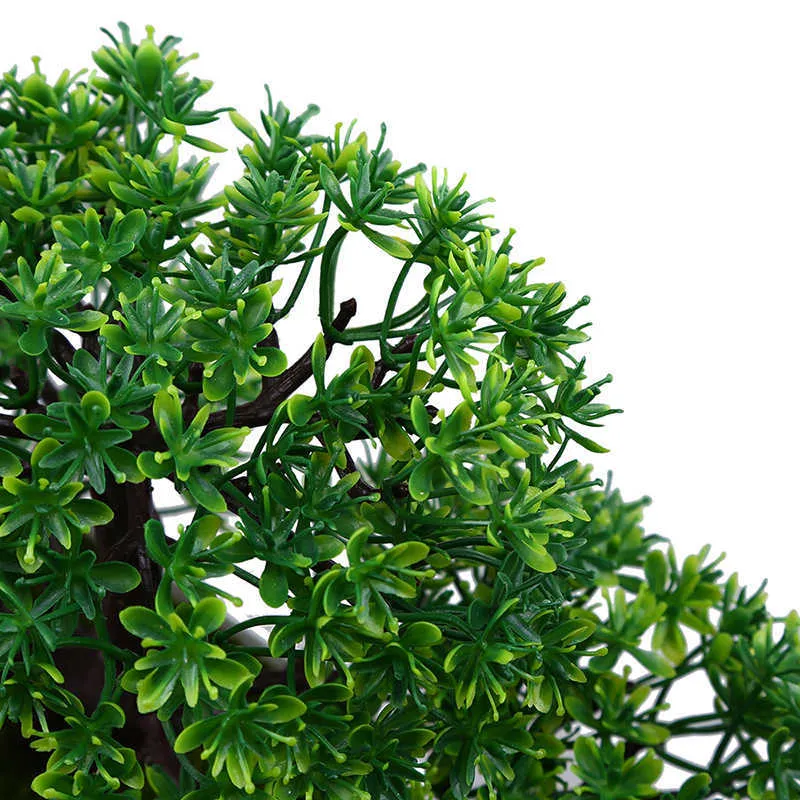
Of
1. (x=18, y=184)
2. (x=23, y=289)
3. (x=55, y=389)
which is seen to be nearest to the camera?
(x=23, y=289)

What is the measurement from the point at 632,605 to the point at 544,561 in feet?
1.04

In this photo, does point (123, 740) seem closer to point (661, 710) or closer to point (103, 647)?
point (103, 647)

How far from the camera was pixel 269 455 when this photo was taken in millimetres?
755

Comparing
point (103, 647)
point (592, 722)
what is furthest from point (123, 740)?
point (592, 722)

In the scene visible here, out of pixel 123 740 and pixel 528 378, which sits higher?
pixel 528 378

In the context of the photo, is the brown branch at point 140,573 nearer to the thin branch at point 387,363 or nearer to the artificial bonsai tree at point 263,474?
the artificial bonsai tree at point 263,474

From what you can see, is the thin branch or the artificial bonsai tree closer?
the artificial bonsai tree

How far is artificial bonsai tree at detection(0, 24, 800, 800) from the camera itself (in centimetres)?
71

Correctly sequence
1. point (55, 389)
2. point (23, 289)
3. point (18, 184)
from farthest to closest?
1. point (55, 389)
2. point (18, 184)
3. point (23, 289)

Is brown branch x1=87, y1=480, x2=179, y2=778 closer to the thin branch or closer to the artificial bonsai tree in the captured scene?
the artificial bonsai tree

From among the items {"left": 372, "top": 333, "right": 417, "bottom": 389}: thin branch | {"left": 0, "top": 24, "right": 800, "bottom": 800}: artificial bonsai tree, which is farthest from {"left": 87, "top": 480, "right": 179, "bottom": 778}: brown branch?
{"left": 372, "top": 333, "right": 417, "bottom": 389}: thin branch

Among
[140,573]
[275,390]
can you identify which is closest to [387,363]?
[275,390]

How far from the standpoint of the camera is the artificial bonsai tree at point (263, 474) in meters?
0.71

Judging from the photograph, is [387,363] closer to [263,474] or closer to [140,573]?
[263,474]
